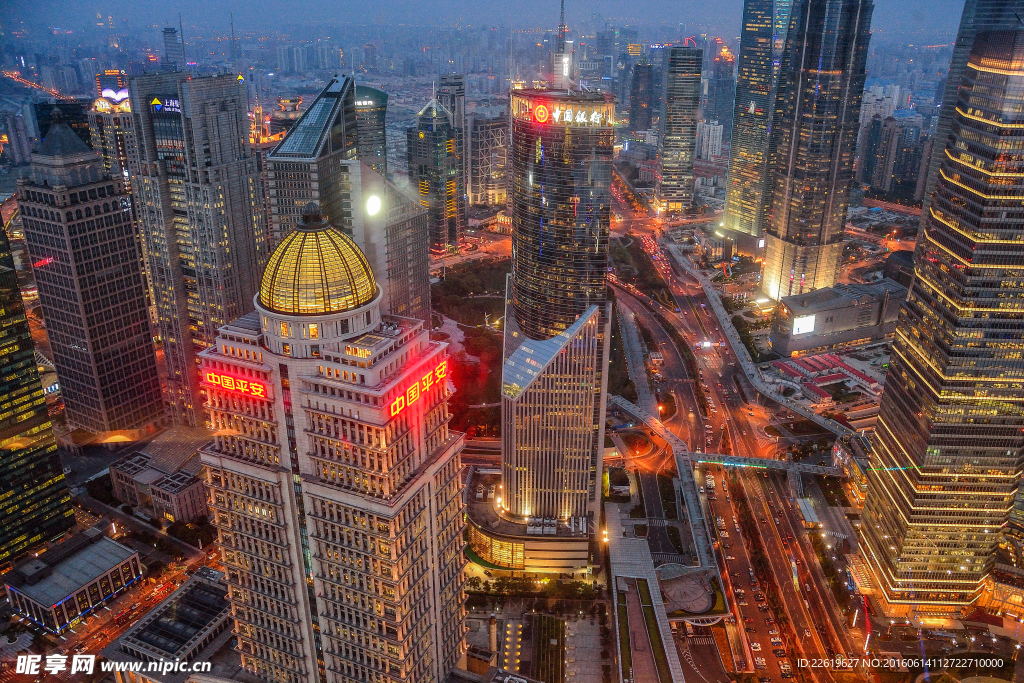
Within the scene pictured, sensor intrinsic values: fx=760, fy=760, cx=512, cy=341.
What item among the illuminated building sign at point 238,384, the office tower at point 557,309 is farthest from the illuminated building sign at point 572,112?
the illuminated building sign at point 238,384

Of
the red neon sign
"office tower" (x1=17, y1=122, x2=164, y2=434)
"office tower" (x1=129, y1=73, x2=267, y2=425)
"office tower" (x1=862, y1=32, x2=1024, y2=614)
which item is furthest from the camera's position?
"office tower" (x1=129, y1=73, x2=267, y2=425)

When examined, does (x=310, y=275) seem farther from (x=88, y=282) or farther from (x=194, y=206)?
(x=88, y=282)

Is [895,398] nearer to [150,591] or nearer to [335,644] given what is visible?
[335,644]

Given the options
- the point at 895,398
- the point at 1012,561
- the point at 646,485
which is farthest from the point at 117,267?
the point at 1012,561

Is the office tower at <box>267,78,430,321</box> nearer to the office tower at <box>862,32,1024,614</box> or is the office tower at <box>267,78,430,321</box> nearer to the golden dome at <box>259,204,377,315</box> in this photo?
the golden dome at <box>259,204,377,315</box>

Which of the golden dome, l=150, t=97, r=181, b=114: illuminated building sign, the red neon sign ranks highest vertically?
l=150, t=97, r=181, b=114: illuminated building sign

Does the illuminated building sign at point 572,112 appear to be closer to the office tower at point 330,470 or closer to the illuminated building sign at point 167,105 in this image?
the office tower at point 330,470

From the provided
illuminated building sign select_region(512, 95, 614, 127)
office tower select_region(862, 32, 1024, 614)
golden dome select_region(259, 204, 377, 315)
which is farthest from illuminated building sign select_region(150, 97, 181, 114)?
office tower select_region(862, 32, 1024, 614)
